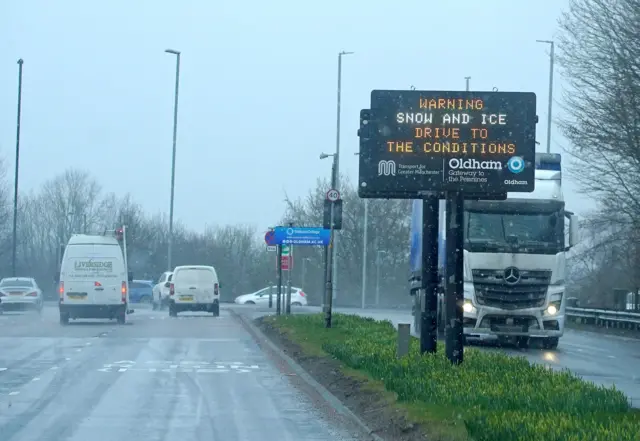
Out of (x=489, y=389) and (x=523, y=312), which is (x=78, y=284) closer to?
(x=523, y=312)

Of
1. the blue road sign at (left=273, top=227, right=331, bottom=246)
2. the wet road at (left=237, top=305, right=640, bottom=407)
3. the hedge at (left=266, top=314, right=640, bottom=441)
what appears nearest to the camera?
the hedge at (left=266, top=314, right=640, bottom=441)

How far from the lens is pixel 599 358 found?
22469 millimetres

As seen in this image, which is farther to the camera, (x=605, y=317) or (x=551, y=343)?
(x=605, y=317)

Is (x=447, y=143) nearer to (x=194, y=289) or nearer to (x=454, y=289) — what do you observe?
(x=454, y=289)

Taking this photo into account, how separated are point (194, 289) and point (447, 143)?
86.6 ft

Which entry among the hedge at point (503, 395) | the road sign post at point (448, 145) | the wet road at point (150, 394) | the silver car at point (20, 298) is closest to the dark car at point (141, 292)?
the silver car at point (20, 298)

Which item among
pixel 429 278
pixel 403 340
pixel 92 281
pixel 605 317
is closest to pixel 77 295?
pixel 92 281

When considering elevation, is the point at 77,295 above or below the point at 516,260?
below

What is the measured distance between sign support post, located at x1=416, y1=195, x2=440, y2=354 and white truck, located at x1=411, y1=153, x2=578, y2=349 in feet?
22.4

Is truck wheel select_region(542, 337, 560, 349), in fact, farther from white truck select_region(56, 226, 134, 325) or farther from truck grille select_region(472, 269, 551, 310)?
white truck select_region(56, 226, 134, 325)

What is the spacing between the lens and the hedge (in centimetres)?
914

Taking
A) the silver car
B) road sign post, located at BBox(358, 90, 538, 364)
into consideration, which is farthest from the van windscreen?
road sign post, located at BBox(358, 90, 538, 364)

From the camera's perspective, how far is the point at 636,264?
3962 cm

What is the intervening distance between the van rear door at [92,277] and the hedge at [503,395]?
1673 centimetres
